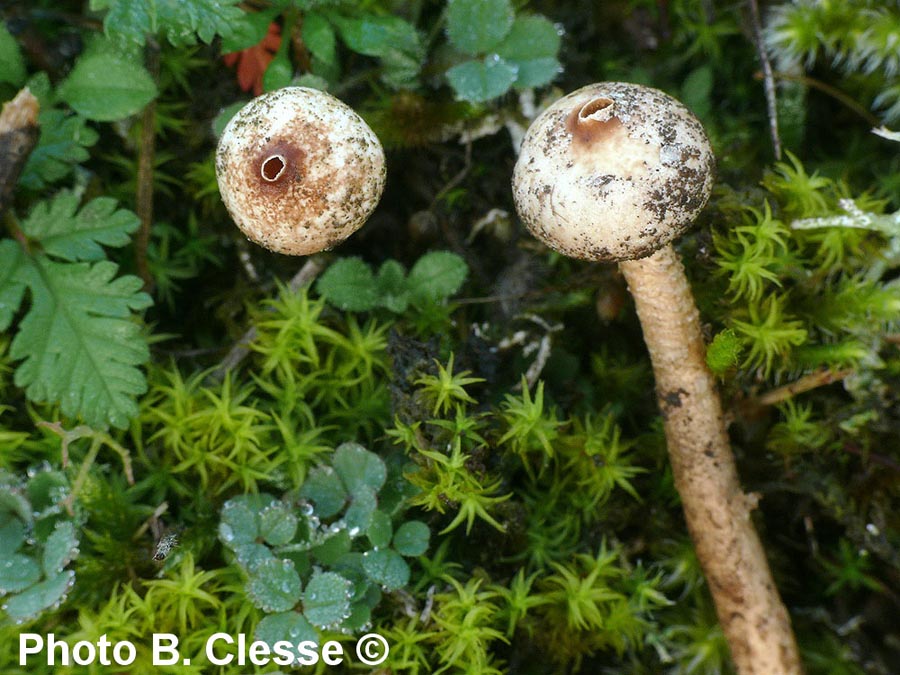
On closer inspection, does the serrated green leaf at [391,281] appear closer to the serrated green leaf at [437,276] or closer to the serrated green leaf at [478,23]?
the serrated green leaf at [437,276]

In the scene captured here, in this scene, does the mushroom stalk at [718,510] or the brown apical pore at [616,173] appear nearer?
the brown apical pore at [616,173]

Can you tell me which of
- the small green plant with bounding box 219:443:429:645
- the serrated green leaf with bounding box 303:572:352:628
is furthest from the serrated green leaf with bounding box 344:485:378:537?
the serrated green leaf with bounding box 303:572:352:628

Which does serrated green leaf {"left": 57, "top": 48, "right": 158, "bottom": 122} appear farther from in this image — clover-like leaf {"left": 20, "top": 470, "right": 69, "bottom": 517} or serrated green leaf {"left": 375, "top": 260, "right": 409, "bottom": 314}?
clover-like leaf {"left": 20, "top": 470, "right": 69, "bottom": 517}

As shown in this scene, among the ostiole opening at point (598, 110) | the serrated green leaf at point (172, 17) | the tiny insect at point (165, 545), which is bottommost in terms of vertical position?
the tiny insect at point (165, 545)

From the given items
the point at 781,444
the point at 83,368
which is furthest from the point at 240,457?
the point at 781,444

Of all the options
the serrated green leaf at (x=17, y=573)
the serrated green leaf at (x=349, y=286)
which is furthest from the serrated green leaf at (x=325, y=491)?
the serrated green leaf at (x=17, y=573)

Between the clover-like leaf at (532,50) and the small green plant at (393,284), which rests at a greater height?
the clover-like leaf at (532,50)

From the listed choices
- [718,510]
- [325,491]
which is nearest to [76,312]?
[325,491]

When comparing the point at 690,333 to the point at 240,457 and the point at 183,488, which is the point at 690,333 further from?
the point at 183,488
